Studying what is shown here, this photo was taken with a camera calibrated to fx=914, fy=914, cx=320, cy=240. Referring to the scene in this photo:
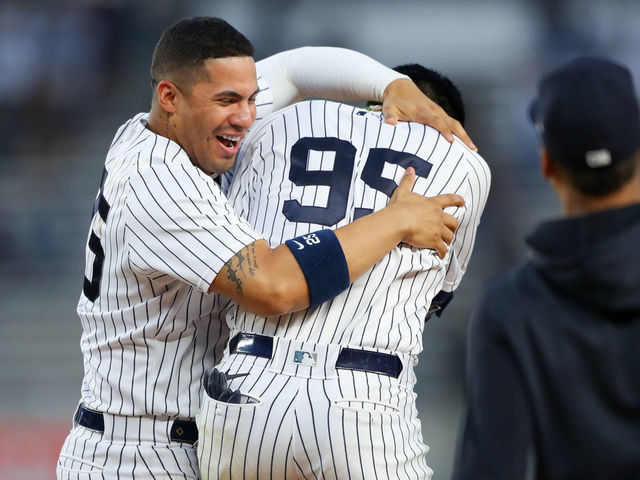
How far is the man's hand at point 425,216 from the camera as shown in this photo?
249 centimetres

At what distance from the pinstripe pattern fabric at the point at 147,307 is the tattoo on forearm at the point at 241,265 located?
3 centimetres

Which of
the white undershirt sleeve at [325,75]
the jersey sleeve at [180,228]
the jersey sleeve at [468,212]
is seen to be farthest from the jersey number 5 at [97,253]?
the jersey sleeve at [468,212]

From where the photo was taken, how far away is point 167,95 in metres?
2.68

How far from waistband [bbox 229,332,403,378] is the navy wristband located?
5.5 inches

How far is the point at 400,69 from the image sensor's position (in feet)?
10.4

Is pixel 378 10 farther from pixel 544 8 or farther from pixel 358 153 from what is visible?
pixel 358 153

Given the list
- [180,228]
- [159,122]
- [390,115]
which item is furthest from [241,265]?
[390,115]

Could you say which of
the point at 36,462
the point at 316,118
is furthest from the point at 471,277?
the point at 316,118

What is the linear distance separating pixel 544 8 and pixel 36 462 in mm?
5557

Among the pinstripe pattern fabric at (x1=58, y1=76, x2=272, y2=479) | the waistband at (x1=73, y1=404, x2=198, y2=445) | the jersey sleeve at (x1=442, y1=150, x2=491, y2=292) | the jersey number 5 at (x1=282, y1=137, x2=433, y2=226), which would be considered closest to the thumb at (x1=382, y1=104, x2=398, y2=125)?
the jersey number 5 at (x1=282, y1=137, x2=433, y2=226)

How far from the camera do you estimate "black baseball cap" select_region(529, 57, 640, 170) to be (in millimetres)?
1551

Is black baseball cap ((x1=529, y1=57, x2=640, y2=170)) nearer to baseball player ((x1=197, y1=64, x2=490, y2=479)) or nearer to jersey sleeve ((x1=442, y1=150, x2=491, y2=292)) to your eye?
baseball player ((x1=197, y1=64, x2=490, y2=479))

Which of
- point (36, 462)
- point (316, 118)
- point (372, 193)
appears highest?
point (316, 118)

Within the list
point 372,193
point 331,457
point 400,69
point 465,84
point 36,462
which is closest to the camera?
point 331,457
